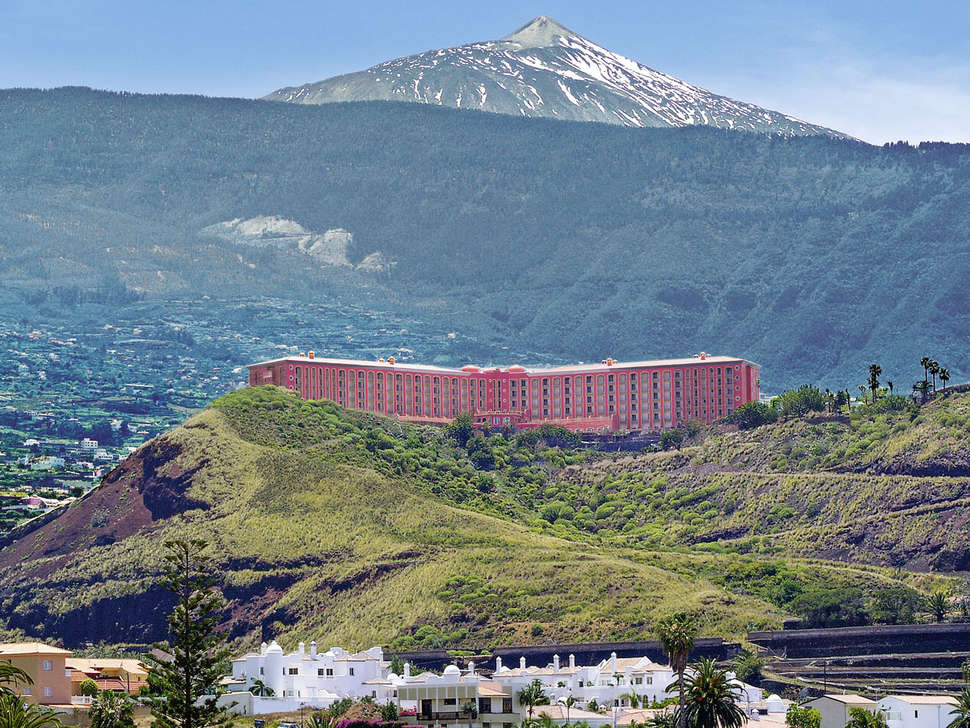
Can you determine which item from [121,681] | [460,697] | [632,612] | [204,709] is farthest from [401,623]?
[204,709]

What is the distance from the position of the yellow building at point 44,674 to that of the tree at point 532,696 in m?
24.1

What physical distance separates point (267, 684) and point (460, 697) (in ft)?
84.2

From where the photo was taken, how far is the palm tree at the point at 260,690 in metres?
151

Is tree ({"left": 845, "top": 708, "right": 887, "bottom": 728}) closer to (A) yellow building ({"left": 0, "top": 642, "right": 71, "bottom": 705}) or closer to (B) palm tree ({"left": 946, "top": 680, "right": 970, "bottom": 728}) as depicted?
(B) palm tree ({"left": 946, "top": 680, "right": 970, "bottom": 728})

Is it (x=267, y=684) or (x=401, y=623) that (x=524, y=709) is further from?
(x=401, y=623)

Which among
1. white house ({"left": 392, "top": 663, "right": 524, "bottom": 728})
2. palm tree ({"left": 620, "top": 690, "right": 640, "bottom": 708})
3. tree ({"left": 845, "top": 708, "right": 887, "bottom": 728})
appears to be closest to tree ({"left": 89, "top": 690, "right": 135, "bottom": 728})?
white house ({"left": 392, "top": 663, "right": 524, "bottom": 728})

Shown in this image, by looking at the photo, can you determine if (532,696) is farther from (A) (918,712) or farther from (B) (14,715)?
(B) (14,715)

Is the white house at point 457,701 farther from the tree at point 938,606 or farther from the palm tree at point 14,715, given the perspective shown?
the tree at point 938,606

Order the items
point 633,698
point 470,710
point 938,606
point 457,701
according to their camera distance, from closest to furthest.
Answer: point 470,710
point 457,701
point 633,698
point 938,606

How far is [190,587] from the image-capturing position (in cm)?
10275

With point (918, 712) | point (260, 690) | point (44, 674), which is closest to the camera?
point (44, 674)

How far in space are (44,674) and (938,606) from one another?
250 feet

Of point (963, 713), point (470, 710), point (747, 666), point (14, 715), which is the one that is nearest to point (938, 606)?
point (747, 666)

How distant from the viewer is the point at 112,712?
124 metres
